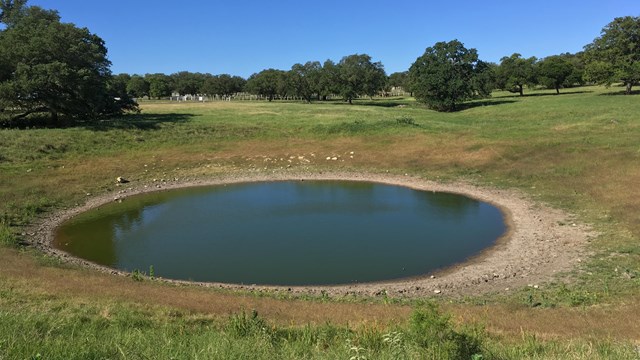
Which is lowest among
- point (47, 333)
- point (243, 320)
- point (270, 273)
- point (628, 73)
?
point (270, 273)

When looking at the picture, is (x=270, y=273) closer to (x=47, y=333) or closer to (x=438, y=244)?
(x=438, y=244)

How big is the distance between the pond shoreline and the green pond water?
2.17 ft

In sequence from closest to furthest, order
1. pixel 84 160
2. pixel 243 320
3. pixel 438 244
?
1. pixel 243 320
2. pixel 438 244
3. pixel 84 160

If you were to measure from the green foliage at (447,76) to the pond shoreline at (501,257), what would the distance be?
155 feet

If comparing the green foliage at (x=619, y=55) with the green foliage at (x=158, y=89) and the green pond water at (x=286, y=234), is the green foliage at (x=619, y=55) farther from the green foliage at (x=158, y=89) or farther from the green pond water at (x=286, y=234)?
the green foliage at (x=158, y=89)

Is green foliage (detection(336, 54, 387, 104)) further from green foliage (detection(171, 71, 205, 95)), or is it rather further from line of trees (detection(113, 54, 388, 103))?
green foliage (detection(171, 71, 205, 95))

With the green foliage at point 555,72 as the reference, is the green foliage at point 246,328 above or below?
below

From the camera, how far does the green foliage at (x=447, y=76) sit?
73625 millimetres

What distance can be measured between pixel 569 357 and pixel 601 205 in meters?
20.1

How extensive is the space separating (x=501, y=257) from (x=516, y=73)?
91.3 m

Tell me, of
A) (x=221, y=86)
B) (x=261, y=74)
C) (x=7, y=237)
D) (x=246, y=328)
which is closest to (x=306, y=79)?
(x=261, y=74)

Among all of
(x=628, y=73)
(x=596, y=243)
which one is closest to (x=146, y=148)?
(x=596, y=243)

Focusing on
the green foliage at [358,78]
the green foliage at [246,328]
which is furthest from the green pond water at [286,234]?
the green foliage at [358,78]

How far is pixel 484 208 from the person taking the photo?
1055 inches
